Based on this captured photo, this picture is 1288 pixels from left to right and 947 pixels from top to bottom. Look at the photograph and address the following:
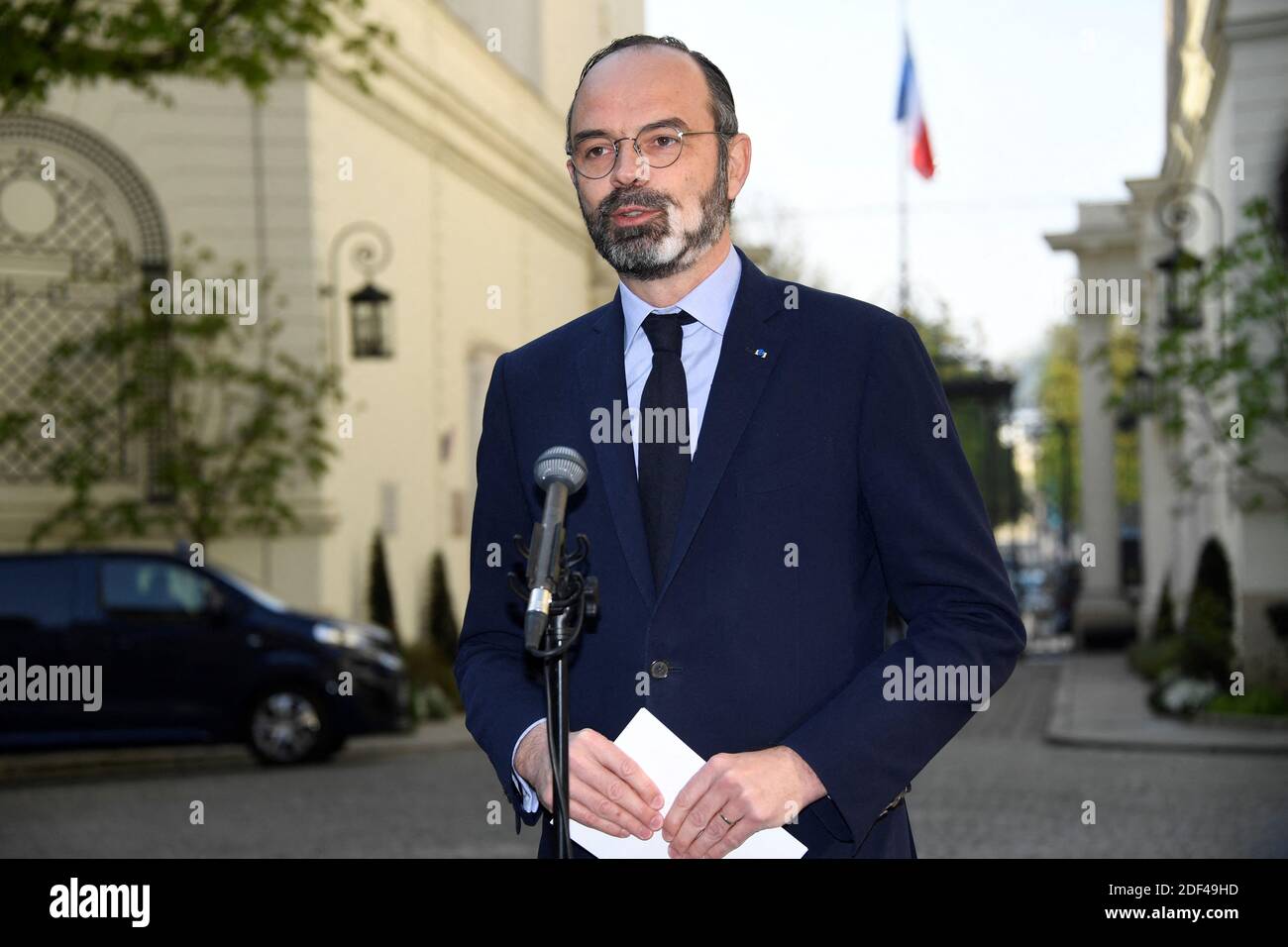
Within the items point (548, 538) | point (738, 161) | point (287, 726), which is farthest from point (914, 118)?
point (548, 538)

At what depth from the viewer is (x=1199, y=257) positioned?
851 inches

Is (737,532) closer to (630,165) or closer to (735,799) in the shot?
(735,799)

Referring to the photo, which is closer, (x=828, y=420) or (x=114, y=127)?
(x=828, y=420)

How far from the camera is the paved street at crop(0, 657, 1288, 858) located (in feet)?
34.2

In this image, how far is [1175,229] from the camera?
774 inches

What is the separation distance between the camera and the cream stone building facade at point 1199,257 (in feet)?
62.5

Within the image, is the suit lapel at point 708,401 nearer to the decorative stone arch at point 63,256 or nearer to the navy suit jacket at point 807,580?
the navy suit jacket at point 807,580

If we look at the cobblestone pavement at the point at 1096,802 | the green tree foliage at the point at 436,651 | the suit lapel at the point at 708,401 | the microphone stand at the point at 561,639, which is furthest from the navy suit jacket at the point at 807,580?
the green tree foliage at the point at 436,651

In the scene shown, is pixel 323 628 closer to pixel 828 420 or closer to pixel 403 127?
pixel 403 127

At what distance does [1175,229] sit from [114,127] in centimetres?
1143

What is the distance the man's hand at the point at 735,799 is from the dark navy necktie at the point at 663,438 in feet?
1.08

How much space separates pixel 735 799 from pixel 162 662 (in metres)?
13.1
